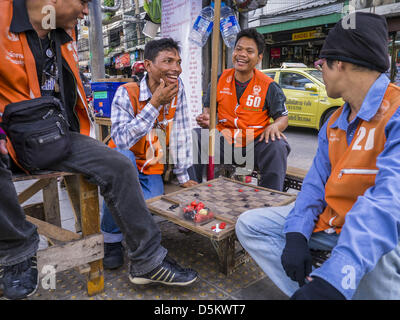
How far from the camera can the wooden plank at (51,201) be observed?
2662mm

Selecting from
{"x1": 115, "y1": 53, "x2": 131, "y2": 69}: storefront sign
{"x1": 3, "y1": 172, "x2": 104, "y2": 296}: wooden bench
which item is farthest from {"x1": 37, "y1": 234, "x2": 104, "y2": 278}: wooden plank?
{"x1": 115, "y1": 53, "x2": 131, "y2": 69}: storefront sign

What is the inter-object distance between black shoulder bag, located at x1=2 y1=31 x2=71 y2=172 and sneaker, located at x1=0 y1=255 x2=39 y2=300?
0.51m

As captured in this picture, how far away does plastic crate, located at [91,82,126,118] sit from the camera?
15.1 feet

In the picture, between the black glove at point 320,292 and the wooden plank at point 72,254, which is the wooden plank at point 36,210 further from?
the black glove at point 320,292

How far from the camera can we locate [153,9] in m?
4.80

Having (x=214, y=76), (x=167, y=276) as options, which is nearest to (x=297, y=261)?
(x=167, y=276)

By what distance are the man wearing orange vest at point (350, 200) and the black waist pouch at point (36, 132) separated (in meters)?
1.15

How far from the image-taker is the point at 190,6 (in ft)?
13.0

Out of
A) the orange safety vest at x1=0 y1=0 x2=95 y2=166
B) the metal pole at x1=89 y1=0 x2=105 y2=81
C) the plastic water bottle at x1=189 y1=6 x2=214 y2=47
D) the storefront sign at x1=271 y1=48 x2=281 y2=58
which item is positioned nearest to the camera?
the orange safety vest at x1=0 y1=0 x2=95 y2=166

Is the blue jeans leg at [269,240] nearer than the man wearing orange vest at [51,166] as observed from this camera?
No

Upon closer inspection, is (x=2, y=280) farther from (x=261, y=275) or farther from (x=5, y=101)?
(x=261, y=275)

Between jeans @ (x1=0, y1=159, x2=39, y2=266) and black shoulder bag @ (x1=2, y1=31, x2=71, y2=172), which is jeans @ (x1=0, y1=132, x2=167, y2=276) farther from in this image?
jeans @ (x1=0, y1=159, x2=39, y2=266)

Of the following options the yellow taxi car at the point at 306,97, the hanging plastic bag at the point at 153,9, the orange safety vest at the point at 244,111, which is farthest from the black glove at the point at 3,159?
the yellow taxi car at the point at 306,97

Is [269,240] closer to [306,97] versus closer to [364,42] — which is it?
[364,42]
